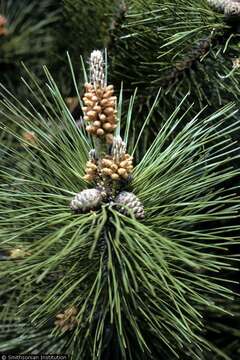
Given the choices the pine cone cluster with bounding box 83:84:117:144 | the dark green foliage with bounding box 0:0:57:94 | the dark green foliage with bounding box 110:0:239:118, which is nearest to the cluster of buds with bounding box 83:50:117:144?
the pine cone cluster with bounding box 83:84:117:144

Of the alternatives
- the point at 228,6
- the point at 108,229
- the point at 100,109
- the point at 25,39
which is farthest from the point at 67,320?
the point at 25,39

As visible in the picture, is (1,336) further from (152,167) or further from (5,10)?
(5,10)

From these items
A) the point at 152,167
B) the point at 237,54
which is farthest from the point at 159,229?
the point at 237,54

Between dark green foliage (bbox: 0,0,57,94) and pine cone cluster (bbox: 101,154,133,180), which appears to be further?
dark green foliage (bbox: 0,0,57,94)

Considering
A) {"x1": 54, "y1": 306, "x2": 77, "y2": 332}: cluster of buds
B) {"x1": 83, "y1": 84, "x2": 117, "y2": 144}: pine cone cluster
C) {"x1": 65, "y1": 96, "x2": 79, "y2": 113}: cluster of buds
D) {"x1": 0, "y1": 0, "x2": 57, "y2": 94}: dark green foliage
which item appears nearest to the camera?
{"x1": 83, "y1": 84, "x2": 117, "y2": 144}: pine cone cluster

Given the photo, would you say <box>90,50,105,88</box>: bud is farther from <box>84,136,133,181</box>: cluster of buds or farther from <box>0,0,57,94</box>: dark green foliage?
<box>0,0,57,94</box>: dark green foliage

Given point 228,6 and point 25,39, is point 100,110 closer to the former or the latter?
point 228,6
